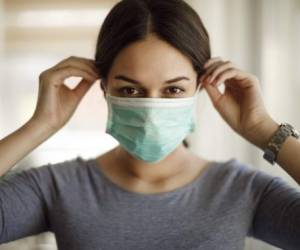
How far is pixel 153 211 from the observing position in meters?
1.09

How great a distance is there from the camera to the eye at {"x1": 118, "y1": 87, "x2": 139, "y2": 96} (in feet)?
3.59

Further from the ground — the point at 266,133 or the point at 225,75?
the point at 225,75

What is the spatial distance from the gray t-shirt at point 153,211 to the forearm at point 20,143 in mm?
68

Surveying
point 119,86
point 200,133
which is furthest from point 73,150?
point 119,86

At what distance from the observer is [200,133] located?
1747mm

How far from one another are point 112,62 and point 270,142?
0.48 meters

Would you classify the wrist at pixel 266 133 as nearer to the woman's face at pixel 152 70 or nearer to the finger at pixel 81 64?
the woman's face at pixel 152 70

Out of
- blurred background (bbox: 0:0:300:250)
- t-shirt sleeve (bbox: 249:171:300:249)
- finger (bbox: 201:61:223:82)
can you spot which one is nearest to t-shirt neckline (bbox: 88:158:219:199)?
t-shirt sleeve (bbox: 249:171:300:249)

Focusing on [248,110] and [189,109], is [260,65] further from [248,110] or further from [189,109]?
[189,109]

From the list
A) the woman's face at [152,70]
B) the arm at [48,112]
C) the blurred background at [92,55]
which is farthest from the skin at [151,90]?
the blurred background at [92,55]

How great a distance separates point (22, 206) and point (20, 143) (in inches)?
→ 6.7

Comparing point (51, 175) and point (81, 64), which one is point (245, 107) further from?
point (51, 175)

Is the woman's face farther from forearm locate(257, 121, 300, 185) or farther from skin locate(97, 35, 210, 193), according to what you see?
forearm locate(257, 121, 300, 185)

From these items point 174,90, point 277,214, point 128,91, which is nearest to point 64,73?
→ point 128,91
